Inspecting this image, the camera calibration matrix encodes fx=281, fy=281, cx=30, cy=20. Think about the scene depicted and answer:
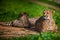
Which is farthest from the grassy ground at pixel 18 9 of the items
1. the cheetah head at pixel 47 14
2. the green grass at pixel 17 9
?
the cheetah head at pixel 47 14

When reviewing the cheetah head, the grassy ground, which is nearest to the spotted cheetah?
the grassy ground

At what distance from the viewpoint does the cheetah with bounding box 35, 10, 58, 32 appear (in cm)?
435

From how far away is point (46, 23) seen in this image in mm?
4371

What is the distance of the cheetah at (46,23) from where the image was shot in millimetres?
4348

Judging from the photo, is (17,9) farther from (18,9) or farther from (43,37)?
(43,37)

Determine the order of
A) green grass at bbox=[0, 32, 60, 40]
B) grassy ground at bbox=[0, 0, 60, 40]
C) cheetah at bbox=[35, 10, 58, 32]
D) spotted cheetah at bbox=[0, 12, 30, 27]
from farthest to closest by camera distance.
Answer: grassy ground at bbox=[0, 0, 60, 40] < spotted cheetah at bbox=[0, 12, 30, 27] < cheetah at bbox=[35, 10, 58, 32] < green grass at bbox=[0, 32, 60, 40]

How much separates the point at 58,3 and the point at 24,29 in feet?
3.95

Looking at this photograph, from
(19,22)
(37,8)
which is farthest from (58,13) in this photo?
(19,22)

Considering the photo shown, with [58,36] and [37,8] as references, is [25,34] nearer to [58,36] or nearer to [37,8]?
[58,36]

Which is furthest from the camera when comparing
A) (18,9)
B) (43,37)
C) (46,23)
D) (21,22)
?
(18,9)

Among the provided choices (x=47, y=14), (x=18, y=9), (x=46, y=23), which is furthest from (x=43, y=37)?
(x=18, y=9)

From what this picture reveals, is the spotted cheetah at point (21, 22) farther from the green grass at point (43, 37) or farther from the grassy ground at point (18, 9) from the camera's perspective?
the green grass at point (43, 37)

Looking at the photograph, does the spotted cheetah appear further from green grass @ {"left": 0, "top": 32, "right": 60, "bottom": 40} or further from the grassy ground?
green grass @ {"left": 0, "top": 32, "right": 60, "bottom": 40}

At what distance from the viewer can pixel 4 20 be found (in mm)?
4680
